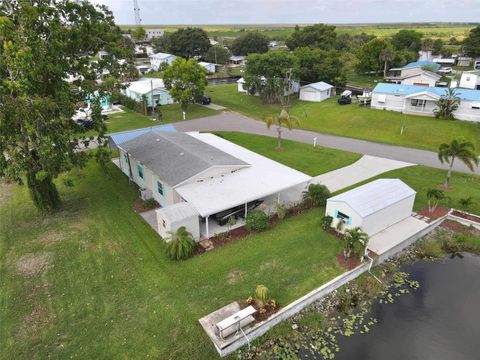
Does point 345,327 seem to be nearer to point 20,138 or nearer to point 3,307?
point 3,307

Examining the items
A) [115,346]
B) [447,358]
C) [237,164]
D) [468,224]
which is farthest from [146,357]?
[468,224]

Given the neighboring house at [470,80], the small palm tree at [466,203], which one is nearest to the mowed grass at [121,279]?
the small palm tree at [466,203]

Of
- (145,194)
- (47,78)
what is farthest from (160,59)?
(47,78)

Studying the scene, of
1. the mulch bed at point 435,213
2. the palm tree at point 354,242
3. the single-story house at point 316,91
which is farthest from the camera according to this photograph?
the single-story house at point 316,91

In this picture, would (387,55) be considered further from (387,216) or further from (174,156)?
(174,156)

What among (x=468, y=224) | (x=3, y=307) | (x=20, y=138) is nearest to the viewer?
(x=3, y=307)

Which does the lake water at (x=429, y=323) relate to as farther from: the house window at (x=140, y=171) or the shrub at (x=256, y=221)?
the house window at (x=140, y=171)

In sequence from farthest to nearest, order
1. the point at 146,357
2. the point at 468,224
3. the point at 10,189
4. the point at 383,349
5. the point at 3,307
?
the point at 10,189
the point at 468,224
the point at 3,307
the point at 383,349
the point at 146,357
